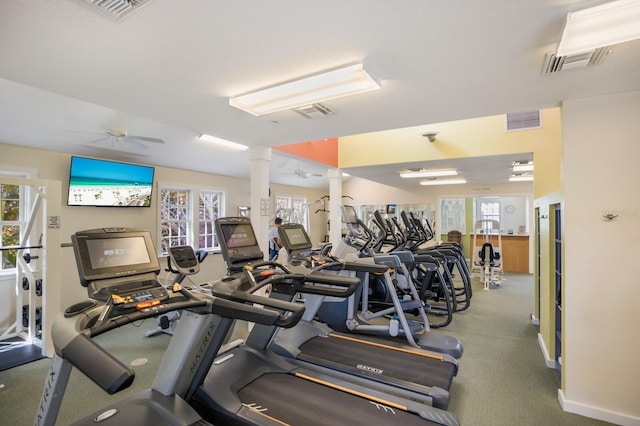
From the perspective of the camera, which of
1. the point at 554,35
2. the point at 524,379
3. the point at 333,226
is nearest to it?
the point at 554,35

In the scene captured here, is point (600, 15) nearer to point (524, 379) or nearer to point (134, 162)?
point (524, 379)

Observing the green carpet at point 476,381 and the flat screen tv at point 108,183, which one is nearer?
the green carpet at point 476,381

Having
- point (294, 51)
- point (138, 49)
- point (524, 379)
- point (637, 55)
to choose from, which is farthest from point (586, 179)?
point (138, 49)

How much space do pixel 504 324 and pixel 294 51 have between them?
4.53 m

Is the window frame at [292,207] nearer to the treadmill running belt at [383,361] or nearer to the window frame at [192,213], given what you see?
the window frame at [192,213]

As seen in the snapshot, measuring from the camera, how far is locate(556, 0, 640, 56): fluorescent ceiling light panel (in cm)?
149

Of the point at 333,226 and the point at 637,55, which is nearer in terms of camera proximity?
the point at 637,55

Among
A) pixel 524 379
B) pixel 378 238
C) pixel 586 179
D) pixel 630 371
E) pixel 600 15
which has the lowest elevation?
pixel 524 379

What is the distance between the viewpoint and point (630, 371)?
2.35 m

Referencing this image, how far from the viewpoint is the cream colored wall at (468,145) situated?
14.4ft

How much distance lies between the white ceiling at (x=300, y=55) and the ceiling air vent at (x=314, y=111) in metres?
0.14

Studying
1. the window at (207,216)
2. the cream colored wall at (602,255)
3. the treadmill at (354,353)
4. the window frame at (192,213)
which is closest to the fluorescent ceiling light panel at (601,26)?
the cream colored wall at (602,255)

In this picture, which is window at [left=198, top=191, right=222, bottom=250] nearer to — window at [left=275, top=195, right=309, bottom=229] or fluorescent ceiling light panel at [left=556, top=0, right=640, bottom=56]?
window at [left=275, top=195, right=309, bottom=229]

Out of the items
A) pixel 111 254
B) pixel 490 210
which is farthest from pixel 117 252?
pixel 490 210
